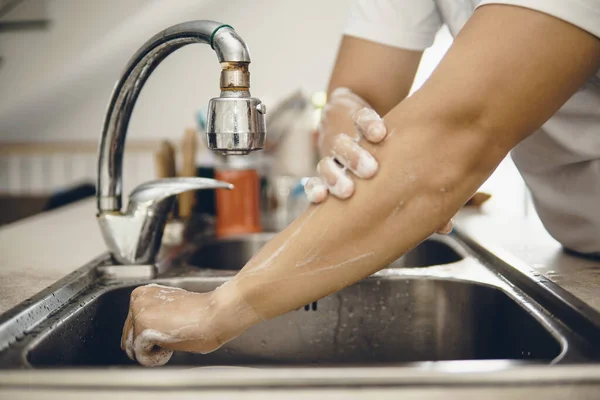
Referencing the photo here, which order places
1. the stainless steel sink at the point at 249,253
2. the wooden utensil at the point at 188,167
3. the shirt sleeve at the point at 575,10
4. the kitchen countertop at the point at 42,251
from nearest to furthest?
the shirt sleeve at the point at 575,10, the kitchen countertop at the point at 42,251, the stainless steel sink at the point at 249,253, the wooden utensil at the point at 188,167

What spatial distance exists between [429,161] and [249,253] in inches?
34.5

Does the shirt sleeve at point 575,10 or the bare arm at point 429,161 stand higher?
the shirt sleeve at point 575,10

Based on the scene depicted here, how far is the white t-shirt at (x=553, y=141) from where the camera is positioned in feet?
2.74

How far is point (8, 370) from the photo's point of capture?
1.63ft

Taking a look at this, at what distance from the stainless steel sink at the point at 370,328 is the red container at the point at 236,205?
0.53m

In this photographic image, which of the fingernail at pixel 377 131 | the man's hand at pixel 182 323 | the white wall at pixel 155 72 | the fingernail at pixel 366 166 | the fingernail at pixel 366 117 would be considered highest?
the white wall at pixel 155 72

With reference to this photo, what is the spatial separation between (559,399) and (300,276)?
0.89 ft

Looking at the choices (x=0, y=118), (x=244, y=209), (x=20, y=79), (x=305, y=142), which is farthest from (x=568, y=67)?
(x=0, y=118)

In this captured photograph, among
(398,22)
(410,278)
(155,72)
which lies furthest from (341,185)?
(155,72)

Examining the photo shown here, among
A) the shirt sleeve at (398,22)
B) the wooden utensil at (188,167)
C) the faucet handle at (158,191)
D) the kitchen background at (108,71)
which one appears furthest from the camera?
the kitchen background at (108,71)

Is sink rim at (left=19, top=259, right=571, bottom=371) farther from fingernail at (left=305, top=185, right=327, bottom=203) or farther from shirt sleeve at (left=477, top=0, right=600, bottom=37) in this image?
shirt sleeve at (left=477, top=0, right=600, bottom=37)

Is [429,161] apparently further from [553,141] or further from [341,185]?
[553,141]

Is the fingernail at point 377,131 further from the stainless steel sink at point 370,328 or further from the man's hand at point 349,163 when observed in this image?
the stainless steel sink at point 370,328

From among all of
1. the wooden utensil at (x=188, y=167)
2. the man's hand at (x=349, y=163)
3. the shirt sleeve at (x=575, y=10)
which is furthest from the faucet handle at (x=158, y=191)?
the shirt sleeve at (x=575, y=10)
